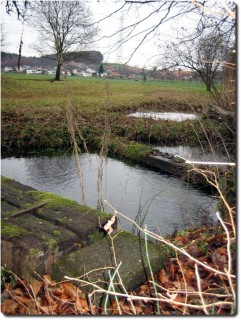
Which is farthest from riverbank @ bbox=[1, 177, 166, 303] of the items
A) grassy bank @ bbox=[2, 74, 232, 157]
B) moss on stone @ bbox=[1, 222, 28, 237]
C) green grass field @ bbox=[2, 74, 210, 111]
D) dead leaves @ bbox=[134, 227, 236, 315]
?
grassy bank @ bbox=[2, 74, 232, 157]

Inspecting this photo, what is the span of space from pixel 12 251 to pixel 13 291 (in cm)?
27

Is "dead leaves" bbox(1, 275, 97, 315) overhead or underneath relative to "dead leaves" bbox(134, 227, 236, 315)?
underneath

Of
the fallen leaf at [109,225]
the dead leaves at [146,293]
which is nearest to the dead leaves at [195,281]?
the dead leaves at [146,293]

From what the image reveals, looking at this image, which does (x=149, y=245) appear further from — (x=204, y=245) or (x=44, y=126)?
(x=44, y=126)

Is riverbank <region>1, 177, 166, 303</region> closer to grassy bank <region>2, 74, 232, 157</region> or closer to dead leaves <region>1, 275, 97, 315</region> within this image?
dead leaves <region>1, 275, 97, 315</region>

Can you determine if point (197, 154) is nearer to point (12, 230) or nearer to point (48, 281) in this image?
point (12, 230)

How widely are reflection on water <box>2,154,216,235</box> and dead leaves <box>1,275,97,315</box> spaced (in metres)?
1.96

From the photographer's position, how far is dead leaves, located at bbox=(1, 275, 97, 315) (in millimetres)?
1809

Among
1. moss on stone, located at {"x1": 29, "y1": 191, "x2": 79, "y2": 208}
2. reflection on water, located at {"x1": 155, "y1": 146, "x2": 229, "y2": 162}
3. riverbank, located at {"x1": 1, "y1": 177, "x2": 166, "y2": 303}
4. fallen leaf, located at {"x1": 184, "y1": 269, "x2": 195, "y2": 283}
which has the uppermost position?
reflection on water, located at {"x1": 155, "y1": 146, "x2": 229, "y2": 162}

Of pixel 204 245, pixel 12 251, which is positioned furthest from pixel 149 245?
pixel 12 251

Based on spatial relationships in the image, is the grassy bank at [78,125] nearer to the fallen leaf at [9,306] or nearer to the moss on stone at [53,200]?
the moss on stone at [53,200]

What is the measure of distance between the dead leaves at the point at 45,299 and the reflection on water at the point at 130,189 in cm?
196

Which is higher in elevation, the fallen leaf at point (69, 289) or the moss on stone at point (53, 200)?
the moss on stone at point (53, 200)

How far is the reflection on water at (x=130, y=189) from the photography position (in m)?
4.48
